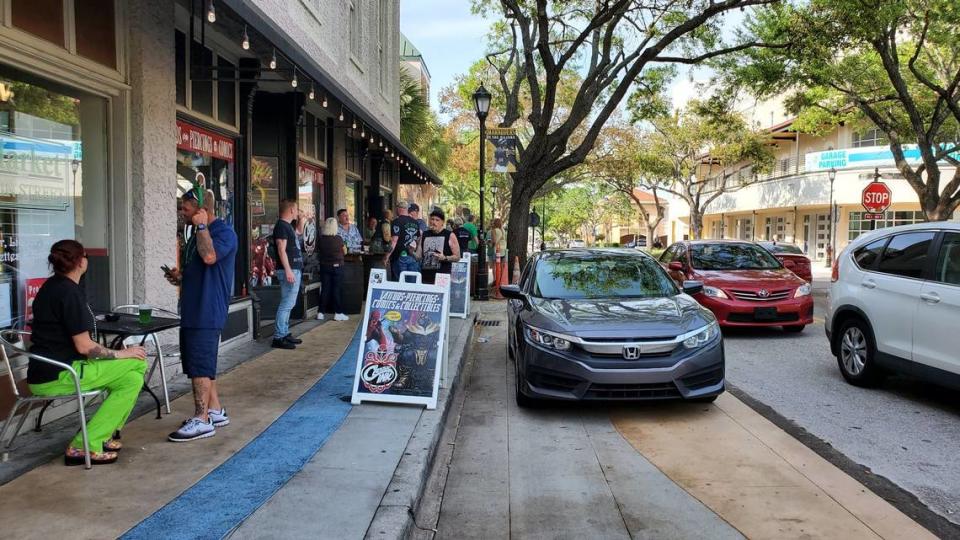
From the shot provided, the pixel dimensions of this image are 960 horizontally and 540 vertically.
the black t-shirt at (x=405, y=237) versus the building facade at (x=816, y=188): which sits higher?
the building facade at (x=816, y=188)

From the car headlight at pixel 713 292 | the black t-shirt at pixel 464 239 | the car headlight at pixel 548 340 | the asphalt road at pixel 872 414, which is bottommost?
the asphalt road at pixel 872 414

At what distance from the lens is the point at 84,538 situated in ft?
11.2

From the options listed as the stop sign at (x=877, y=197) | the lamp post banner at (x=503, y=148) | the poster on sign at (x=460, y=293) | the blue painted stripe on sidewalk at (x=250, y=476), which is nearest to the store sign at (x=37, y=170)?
the blue painted stripe on sidewalk at (x=250, y=476)

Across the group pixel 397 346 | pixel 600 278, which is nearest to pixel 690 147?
pixel 600 278

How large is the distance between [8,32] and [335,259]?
6.32 meters

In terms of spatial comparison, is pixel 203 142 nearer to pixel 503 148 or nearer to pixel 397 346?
pixel 397 346

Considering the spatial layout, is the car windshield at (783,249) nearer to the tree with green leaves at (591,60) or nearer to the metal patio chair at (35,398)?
the tree with green leaves at (591,60)

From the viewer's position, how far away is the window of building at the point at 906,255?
675 cm

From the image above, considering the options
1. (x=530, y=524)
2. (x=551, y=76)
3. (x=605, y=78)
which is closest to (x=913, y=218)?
(x=605, y=78)

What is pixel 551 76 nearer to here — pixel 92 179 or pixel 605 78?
pixel 605 78

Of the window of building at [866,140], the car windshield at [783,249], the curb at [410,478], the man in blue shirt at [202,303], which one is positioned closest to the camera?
the curb at [410,478]

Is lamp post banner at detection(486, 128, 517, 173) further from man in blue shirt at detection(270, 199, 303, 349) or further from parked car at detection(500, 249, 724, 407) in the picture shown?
parked car at detection(500, 249, 724, 407)

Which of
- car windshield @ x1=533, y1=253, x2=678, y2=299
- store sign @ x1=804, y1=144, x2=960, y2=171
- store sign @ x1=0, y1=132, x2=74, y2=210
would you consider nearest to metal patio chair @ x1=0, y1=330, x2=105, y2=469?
store sign @ x1=0, y1=132, x2=74, y2=210

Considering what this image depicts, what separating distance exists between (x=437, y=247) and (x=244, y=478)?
18.6 ft
